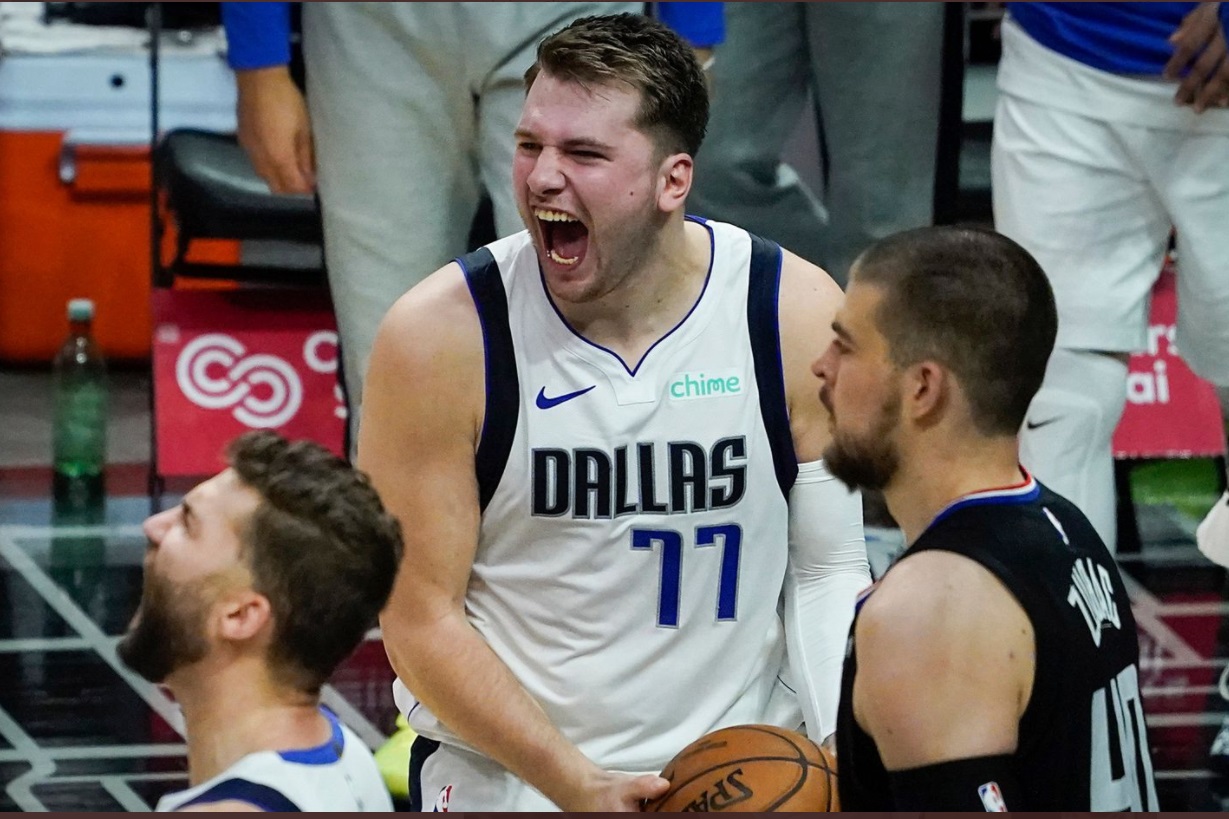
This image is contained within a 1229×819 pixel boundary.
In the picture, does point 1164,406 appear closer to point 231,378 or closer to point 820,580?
point 231,378

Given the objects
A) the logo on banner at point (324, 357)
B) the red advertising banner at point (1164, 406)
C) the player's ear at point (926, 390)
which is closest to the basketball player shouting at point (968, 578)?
the player's ear at point (926, 390)

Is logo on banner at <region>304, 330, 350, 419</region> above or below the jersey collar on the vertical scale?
below

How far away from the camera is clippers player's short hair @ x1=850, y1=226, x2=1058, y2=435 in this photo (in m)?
2.54

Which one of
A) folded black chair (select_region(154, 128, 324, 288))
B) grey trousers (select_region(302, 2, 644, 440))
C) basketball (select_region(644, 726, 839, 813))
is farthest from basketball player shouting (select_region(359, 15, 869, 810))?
folded black chair (select_region(154, 128, 324, 288))

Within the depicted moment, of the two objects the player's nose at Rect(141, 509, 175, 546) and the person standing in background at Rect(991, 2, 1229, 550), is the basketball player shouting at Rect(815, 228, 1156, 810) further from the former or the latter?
the person standing in background at Rect(991, 2, 1229, 550)

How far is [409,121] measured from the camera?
4.67 m

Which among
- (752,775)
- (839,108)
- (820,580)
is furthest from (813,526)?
(839,108)

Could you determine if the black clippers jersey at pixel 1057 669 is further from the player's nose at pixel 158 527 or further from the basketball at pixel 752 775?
the player's nose at pixel 158 527

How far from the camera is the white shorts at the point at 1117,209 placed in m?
4.48

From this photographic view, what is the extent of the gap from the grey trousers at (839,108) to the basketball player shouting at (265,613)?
3300mm

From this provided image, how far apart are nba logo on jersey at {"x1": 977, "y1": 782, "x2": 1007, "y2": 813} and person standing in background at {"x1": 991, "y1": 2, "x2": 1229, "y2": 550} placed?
2.31m

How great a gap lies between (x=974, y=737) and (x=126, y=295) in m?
5.89

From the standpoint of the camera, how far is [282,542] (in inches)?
97.6

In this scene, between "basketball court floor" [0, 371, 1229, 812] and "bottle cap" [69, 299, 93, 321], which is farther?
"bottle cap" [69, 299, 93, 321]
